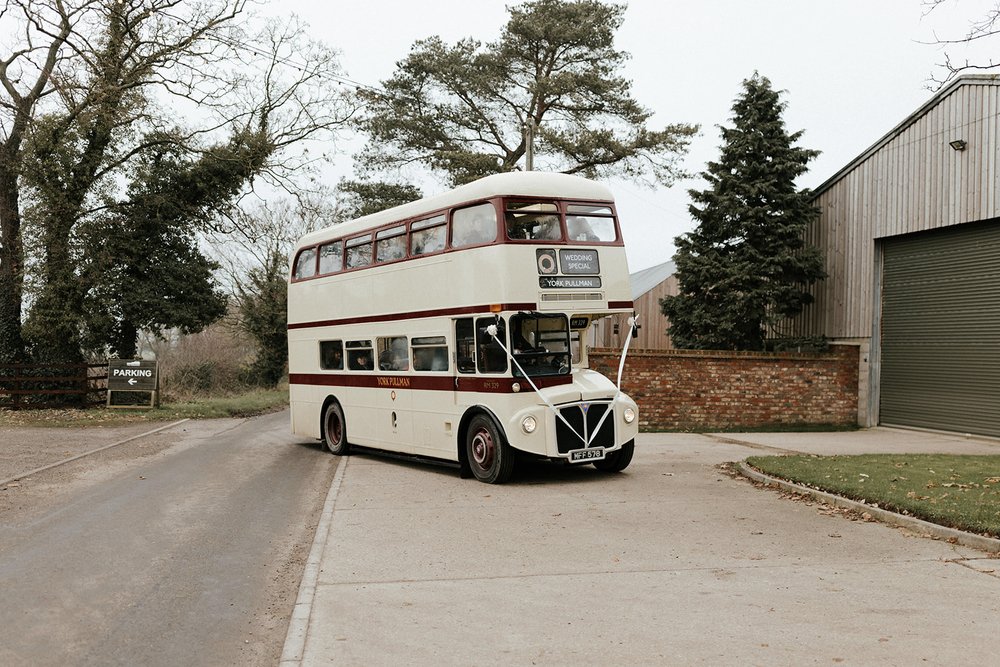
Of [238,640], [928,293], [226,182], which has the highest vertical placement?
[226,182]

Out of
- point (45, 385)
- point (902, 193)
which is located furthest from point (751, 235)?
point (45, 385)

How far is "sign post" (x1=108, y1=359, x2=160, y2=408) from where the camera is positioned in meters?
26.8

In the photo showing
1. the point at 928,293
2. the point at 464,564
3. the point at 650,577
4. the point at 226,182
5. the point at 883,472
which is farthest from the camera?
the point at 226,182

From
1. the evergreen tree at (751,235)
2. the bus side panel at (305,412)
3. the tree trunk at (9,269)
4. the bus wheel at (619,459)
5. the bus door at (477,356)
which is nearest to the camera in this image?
the bus door at (477,356)

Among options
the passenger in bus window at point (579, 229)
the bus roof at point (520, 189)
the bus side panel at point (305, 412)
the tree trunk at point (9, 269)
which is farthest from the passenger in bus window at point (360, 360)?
the tree trunk at point (9, 269)

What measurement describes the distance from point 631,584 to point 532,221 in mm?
6541

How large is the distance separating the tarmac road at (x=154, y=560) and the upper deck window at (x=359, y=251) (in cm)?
348

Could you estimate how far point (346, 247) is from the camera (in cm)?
1612

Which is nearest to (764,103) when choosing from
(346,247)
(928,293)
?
(928,293)

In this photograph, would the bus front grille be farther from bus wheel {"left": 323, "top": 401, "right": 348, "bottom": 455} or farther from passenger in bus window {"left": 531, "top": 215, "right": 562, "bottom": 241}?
bus wheel {"left": 323, "top": 401, "right": 348, "bottom": 455}

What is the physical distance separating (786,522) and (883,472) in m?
3.30

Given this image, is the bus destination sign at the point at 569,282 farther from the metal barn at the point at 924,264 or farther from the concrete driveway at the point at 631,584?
the metal barn at the point at 924,264

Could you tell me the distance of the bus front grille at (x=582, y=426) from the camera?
12.2 m

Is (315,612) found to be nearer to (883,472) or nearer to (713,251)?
(883,472)
